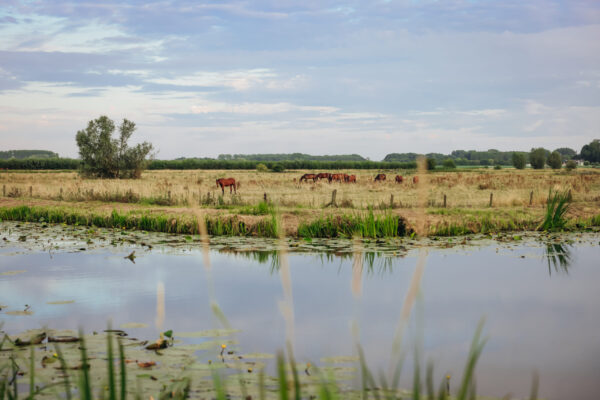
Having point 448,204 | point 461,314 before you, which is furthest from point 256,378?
point 448,204

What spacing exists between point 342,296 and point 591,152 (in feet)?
534

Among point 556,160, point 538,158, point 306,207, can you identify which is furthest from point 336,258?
point 538,158

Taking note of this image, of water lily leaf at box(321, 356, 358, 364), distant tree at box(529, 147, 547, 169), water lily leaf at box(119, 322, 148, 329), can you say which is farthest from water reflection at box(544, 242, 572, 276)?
distant tree at box(529, 147, 547, 169)

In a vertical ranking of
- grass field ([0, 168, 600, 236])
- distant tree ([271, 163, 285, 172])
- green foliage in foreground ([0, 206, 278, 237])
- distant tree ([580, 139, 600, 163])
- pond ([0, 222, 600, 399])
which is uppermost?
distant tree ([580, 139, 600, 163])

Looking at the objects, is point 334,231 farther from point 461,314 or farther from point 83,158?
point 83,158

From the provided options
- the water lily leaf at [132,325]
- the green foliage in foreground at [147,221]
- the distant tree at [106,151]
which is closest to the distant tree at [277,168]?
the distant tree at [106,151]

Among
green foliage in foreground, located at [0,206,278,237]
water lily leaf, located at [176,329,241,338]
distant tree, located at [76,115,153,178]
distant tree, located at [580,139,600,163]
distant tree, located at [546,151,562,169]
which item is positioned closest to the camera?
water lily leaf, located at [176,329,241,338]

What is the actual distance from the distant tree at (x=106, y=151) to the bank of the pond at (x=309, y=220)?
2705 cm

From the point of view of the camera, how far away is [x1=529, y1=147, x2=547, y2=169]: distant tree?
98.6 metres

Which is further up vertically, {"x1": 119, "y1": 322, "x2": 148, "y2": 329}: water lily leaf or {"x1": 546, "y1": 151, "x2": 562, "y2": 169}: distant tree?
{"x1": 546, "y1": 151, "x2": 562, "y2": 169}: distant tree

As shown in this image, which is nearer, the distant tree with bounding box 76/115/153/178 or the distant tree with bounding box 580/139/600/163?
the distant tree with bounding box 76/115/153/178

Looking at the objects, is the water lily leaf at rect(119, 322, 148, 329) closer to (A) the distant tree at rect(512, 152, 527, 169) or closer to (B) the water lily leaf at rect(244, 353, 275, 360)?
(B) the water lily leaf at rect(244, 353, 275, 360)

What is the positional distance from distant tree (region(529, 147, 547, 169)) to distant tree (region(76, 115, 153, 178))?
2891 inches

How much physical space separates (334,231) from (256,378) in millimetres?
11732
